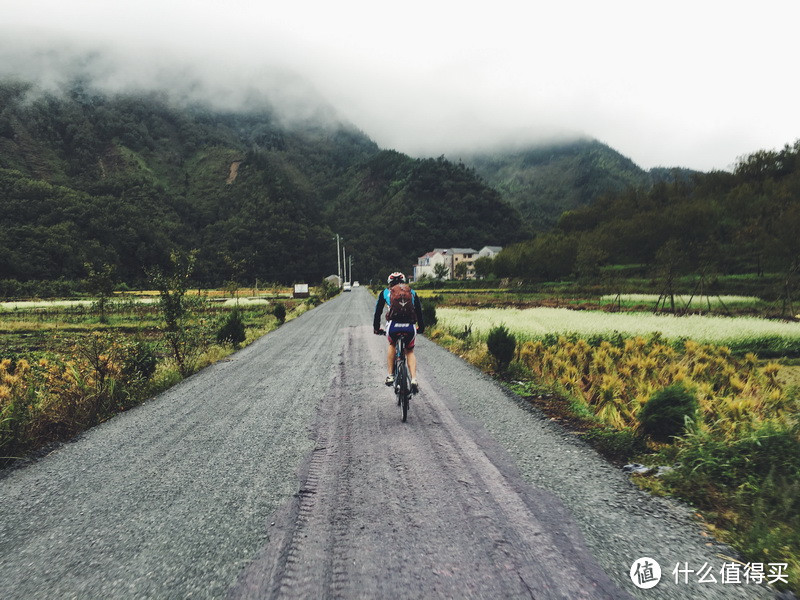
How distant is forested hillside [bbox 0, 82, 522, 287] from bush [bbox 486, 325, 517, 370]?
7804cm

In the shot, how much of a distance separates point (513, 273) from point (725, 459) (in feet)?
241

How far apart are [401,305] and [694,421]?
3.92m

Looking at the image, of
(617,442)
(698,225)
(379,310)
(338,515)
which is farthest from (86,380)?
(698,225)

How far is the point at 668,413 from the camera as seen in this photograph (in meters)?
4.41

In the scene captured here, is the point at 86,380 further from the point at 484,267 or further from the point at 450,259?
the point at 450,259

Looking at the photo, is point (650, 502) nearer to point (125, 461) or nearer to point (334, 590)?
point (334, 590)

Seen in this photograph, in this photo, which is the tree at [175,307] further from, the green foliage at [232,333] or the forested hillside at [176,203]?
the forested hillside at [176,203]

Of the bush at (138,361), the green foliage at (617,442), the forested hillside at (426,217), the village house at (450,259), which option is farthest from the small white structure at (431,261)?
the green foliage at (617,442)

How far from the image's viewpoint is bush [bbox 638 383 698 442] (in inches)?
172

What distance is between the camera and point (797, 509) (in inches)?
117

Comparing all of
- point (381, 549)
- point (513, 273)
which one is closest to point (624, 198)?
point (513, 273)

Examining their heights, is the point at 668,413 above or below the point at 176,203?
below

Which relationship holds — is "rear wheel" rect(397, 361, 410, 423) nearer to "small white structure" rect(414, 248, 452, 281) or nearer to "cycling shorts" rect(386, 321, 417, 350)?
"cycling shorts" rect(386, 321, 417, 350)

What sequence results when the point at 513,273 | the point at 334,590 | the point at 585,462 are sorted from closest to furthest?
the point at 334,590
the point at 585,462
the point at 513,273
